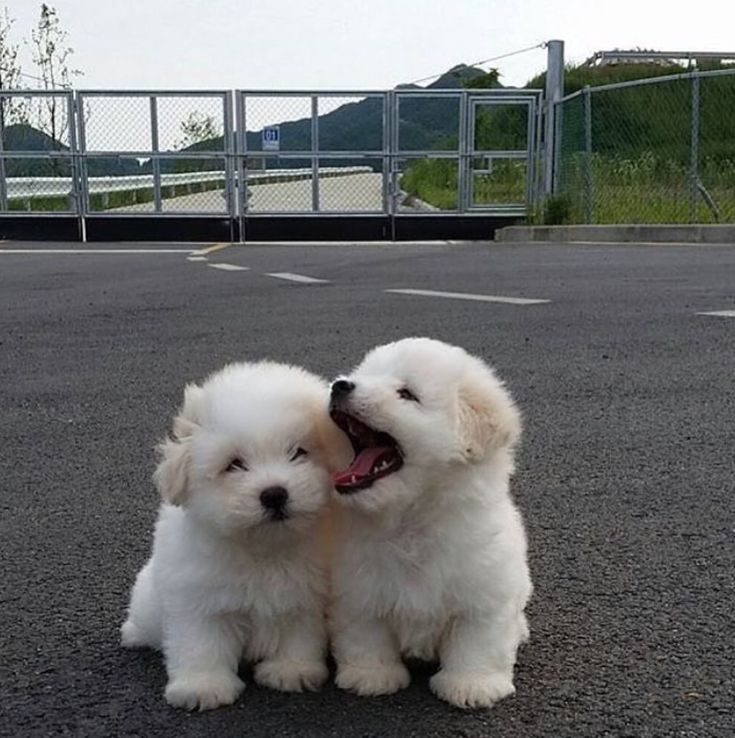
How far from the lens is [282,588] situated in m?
2.20

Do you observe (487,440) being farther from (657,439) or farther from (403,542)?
(657,439)

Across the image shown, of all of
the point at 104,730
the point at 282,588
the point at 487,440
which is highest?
the point at 487,440

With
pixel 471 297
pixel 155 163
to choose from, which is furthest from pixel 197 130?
pixel 471 297

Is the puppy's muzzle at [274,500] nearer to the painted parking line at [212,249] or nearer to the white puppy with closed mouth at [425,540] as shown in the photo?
the white puppy with closed mouth at [425,540]

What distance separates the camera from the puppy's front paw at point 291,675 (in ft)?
7.27

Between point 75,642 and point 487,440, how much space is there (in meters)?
1.12

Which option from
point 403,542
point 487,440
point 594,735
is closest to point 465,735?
point 594,735

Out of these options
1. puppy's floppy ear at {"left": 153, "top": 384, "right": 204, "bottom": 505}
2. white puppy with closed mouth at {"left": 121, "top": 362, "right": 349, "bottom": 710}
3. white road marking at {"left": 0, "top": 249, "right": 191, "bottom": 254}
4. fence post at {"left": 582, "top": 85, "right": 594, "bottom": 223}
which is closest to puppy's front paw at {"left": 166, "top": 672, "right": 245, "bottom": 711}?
white puppy with closed mouth at {"left": 121, "top": 362, "right": 349, "bottom": 710}

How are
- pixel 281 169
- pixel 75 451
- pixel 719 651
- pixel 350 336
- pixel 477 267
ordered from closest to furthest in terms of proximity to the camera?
pixel 719 651 < pixel 75 451 < pixel 350 336 < pixel 477 267 < pixel 281 169

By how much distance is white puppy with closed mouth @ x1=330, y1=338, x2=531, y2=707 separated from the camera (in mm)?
2168

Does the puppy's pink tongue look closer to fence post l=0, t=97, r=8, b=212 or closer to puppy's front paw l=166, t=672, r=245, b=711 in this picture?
Result: puppy's front paw l=166, t=672, r=245, b=711

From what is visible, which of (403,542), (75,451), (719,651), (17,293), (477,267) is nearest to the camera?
(403,542)

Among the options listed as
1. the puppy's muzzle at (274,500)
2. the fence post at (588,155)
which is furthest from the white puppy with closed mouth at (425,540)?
the fence post at (588,155)

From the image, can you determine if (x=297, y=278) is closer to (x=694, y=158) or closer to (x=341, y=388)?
(x=694, y=158)
